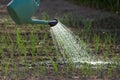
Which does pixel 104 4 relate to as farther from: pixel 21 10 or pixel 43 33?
pixel 21 10

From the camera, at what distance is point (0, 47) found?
5336mm

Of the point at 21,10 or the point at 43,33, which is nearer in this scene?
the point at 21,10

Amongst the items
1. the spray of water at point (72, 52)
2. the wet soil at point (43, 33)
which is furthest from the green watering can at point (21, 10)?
the spray of water at point (72, 52)

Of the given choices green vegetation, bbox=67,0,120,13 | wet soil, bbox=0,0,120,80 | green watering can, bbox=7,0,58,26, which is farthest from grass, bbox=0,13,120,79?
green vegetation, bbox=67,0,120,13

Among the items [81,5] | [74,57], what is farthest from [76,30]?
[81,5]

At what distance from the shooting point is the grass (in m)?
4.45

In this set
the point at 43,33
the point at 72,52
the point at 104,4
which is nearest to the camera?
the point at 72,52

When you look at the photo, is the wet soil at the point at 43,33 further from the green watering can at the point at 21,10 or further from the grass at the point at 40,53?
the green watering can at the point at 21,10

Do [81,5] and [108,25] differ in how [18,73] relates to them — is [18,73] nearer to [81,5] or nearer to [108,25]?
[108,25]

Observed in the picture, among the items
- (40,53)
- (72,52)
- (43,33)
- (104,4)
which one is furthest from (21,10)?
(104,4)

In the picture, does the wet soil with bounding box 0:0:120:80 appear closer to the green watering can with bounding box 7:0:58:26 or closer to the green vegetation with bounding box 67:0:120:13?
the green vegetation with bounding box 67:0:120:13

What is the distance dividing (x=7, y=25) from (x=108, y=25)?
1.56 metres

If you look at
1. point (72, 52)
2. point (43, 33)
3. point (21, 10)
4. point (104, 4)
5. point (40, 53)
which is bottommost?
point (104, 4)

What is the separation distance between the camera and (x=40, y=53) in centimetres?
520
